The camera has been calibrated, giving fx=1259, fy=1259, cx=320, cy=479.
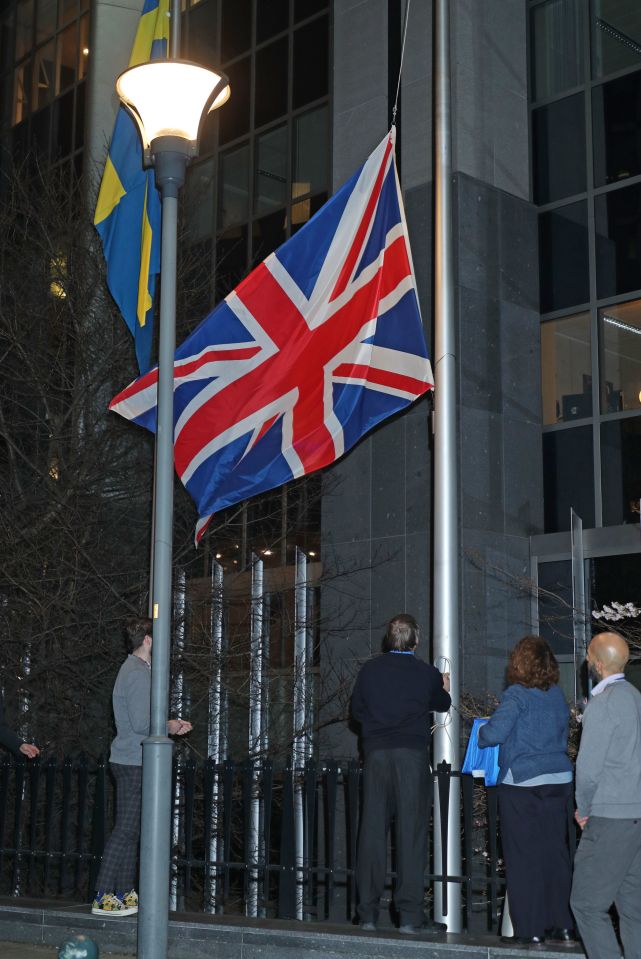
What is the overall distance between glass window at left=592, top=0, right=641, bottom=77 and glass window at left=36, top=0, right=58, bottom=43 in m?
13.9

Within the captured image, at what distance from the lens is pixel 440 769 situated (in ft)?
29.0

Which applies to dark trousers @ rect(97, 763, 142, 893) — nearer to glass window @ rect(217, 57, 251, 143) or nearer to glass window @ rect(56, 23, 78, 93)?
glass window @ rect(217, 57, 251, 143)

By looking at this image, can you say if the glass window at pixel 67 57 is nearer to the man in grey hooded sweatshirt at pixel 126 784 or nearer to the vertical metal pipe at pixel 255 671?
the vertical metal pipe at pixel 255 671

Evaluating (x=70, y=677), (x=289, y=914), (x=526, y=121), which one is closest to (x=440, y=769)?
(x=289, y=914)

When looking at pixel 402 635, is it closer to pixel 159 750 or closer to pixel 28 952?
pixel 159 750

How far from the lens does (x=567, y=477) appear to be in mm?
16031

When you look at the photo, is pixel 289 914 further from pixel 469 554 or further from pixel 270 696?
pixel 270 696

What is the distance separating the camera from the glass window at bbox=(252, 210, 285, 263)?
1967 cm

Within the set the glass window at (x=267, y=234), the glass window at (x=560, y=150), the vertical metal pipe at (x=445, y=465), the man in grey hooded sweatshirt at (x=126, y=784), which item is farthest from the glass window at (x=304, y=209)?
the man in grey hooded sweatshirt at (x=126, y=784)

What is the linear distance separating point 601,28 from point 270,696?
32.7 ft

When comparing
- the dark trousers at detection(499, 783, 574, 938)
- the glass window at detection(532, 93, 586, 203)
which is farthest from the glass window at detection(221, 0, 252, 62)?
the dark trousers at detection(499, 783, 574, 938)

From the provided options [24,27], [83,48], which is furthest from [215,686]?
[24,27]

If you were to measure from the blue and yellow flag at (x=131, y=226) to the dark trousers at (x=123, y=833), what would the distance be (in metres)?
4.11

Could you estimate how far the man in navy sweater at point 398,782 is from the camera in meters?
8.23
